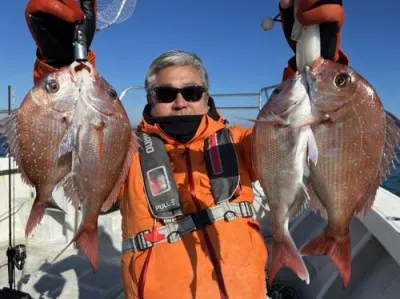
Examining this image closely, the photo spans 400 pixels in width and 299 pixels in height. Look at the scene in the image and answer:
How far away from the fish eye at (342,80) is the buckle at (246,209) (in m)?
1.10

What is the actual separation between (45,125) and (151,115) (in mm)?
1083

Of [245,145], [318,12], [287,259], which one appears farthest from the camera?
[245,145]

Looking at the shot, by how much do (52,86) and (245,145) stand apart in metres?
1.37

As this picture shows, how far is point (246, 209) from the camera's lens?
258 centimetres

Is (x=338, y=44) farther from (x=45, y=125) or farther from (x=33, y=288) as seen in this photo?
(x=33, y=288)

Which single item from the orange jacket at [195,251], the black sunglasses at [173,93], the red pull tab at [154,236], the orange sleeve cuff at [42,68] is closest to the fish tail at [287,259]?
the orange jacket at [195,251]

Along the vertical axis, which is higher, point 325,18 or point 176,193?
point 325,18

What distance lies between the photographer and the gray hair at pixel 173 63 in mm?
2750

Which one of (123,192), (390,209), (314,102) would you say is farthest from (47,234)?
(314,102)

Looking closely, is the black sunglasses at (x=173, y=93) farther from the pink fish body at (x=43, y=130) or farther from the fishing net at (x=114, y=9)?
the fishing net at (x=114, y=9)

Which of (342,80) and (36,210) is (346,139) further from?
(36,210)

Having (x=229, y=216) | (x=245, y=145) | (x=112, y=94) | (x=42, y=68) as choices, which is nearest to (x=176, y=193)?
(x=229, y=216)

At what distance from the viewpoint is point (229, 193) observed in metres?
2.52

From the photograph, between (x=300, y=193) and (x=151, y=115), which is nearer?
(x=300, y=193)
